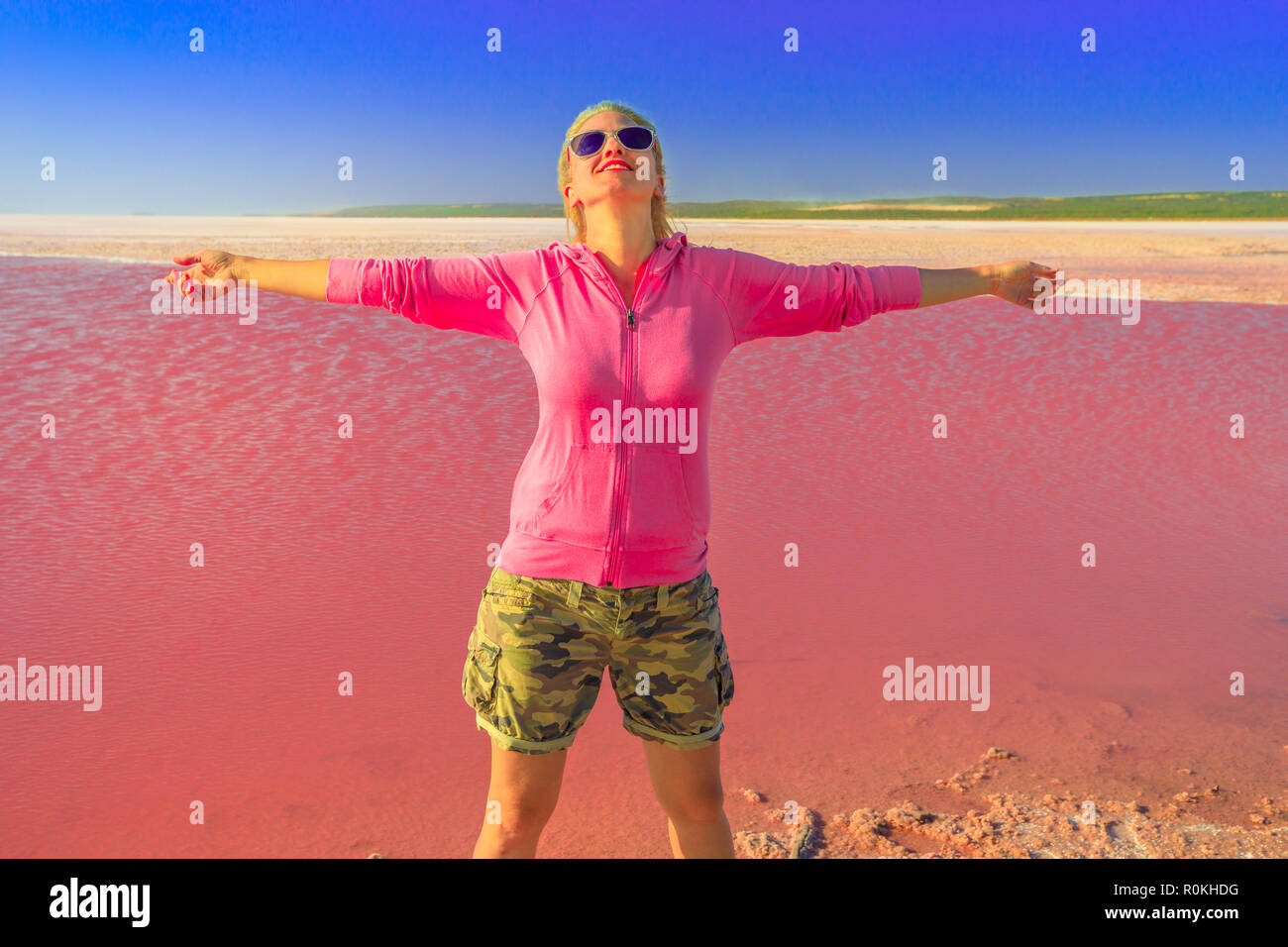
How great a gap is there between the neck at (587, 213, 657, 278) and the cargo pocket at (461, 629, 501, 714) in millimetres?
838

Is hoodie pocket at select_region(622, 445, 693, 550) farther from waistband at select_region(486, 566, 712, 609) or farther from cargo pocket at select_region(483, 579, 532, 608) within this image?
cargo pocket at select_region(483, 579, 532, 608)

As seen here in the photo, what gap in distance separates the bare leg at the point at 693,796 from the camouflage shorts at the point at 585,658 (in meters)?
0.05

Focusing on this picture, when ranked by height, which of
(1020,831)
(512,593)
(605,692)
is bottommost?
(1020,831)

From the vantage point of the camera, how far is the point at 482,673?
2.16 metres

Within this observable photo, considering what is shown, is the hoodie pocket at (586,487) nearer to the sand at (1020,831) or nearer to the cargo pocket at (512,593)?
the cargo pocket at (512,593)

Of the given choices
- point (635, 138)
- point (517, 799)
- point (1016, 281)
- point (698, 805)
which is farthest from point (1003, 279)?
point (517, 799)

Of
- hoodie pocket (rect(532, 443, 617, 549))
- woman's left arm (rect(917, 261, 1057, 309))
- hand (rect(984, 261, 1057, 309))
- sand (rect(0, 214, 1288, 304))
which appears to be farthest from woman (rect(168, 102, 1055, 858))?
sand (rect(0, 214, 1288, 304))

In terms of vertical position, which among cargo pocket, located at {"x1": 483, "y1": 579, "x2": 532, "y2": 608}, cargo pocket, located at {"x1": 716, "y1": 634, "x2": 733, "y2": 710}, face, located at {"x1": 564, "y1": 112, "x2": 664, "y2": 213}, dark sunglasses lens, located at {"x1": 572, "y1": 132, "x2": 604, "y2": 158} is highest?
dark sunglasses lens, located at {"x1": 572, "y1": 132, "x2": 604, "y2": 158}

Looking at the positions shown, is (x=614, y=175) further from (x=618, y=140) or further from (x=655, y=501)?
(x=655, y=501)

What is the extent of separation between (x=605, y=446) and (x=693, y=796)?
2.72 feet

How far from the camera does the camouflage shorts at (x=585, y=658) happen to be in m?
2.11

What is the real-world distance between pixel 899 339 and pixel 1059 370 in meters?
1.80

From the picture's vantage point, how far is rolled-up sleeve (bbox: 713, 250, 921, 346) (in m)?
2.24

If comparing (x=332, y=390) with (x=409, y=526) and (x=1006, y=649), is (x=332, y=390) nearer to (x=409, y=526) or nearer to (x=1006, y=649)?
(x=409, y=526)
